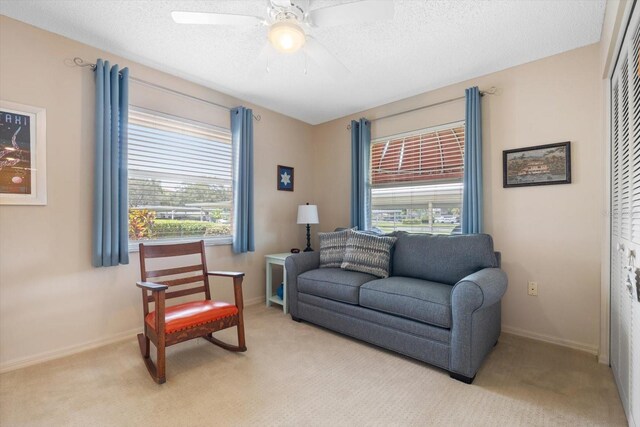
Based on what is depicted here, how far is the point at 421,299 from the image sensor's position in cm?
213

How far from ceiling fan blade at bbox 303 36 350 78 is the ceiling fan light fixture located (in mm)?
168

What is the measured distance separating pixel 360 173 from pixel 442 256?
4.95 ft

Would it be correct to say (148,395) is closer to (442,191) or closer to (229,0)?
(229,0)

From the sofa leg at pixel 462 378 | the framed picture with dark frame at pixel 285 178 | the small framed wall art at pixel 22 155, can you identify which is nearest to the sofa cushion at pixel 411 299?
the sofa leg at pixel 462 378

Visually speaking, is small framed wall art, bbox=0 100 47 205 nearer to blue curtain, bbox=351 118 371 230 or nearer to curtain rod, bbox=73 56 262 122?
curtain rod, bbox=73 56 262 122

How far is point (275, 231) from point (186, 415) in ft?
8.05

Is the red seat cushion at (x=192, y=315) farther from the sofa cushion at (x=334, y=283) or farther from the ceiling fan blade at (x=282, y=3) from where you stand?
the ceiling fan blade at (x=282, y=3)

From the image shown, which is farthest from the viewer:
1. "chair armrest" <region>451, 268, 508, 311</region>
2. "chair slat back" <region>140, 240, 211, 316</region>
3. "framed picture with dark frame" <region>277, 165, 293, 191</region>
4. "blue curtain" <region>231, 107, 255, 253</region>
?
"framed picture with dark frame" <region>277, 165, 293, 191</region>

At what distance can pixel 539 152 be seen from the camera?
2.54 meters

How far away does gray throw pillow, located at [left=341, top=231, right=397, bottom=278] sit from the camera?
9.09 ft

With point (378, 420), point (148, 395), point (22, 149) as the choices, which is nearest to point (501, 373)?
point (378, 420)

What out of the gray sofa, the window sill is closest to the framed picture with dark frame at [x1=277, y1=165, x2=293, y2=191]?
the window sill

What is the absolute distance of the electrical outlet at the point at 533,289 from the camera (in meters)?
2.58

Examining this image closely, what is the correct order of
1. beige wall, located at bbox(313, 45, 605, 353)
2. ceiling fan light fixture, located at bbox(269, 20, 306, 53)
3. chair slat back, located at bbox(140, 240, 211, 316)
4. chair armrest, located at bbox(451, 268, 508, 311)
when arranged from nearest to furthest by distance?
1. ceiling fan light fixture, located at bbox(269, 20, 306, 53)
2. chair armrest, located at bbox(451, 268, 508, 311)
3. chair slat back, located at bbox(140, 240, 211, 316)
4. beige wall, located at bbox(313, 45, 605, 353)
